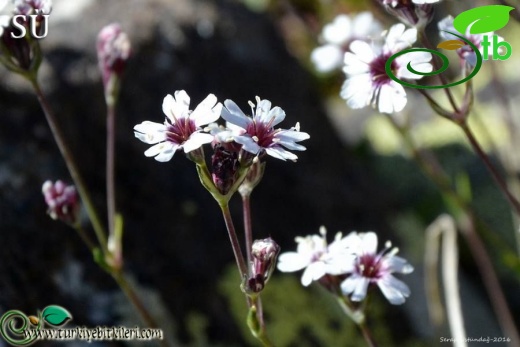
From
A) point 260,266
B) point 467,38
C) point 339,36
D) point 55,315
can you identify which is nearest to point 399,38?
point 467,38

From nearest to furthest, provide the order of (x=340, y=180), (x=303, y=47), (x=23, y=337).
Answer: (x=23, y=337), (x=340, y=180), (x=303, y=47)

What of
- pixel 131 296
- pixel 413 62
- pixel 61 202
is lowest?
pixel 131 296

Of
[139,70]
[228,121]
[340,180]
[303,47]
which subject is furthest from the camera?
[303,47]

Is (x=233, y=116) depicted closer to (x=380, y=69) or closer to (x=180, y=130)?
(x=180, y=130)

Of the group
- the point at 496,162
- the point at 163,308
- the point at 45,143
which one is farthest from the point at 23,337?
the point at 496,162

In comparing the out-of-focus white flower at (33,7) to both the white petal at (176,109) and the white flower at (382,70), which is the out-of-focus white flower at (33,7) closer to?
the white petal at (176,109)

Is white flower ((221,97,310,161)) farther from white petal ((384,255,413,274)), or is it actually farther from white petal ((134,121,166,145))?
white petal ((384,255,413,274))

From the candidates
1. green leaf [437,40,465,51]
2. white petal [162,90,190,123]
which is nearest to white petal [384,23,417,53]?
green leaf [437,40,465,51]

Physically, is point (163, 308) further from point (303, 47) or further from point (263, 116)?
point (303, 47)
